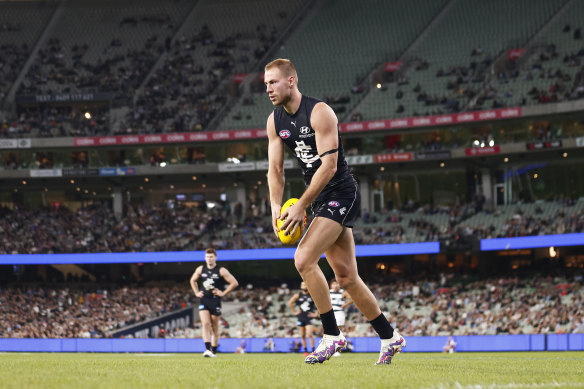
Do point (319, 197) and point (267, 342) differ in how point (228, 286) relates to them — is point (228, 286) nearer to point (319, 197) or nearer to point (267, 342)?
point (319, 197)

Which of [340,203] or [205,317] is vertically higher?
[340,203]

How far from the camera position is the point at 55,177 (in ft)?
182

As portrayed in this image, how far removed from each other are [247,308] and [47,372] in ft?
126

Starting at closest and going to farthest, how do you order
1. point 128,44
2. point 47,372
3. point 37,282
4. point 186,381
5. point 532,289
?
point 186,381, point 47,372, point 532,289, point 37,282, point 128,44

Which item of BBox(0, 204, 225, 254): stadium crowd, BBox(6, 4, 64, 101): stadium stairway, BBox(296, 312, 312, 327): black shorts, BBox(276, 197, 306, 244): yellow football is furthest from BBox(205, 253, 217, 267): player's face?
BBox(6, 4, 64, 101): stadium stairway

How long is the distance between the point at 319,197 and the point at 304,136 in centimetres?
71

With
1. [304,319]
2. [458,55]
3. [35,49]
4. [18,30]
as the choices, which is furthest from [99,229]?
[304,319]

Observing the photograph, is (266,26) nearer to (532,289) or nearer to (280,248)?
(280,248)

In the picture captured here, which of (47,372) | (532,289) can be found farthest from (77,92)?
(47,372)

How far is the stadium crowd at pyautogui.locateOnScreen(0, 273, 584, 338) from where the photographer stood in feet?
119

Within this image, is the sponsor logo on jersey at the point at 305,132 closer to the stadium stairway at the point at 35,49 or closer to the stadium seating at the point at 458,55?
the stadium seating at the point at 458,55

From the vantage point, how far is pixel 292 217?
25.8 feet

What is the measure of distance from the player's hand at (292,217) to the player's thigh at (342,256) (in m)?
0.77

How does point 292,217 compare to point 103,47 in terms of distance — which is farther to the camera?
point 103,47
